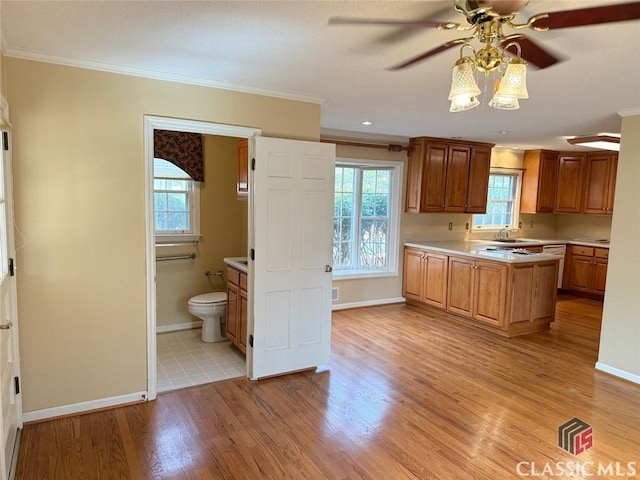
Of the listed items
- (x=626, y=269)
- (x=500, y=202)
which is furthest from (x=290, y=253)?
(x=500, y=202)

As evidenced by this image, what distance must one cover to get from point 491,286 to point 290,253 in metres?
2.59

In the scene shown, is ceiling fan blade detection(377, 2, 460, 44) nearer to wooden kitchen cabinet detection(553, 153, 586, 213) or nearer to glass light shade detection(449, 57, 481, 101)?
glass light shade detection(449, 57, 481, 101)

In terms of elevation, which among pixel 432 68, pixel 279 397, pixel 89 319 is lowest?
pixel 279 397

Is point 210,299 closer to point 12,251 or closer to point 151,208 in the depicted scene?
point 151,208

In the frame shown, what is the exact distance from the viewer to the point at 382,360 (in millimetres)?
4012

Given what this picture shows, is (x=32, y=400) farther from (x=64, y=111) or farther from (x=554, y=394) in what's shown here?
(x=554, y=394)

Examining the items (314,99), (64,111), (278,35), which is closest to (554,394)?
(314,99)

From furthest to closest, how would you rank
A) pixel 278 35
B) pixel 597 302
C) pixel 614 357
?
1. pixel 597 302
2. pixel 614 357
3. pixel 278 35

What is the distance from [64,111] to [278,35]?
150 centimetres

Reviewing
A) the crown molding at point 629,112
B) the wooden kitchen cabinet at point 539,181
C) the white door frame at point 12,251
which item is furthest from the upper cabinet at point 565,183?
the white door frame at point 12,251

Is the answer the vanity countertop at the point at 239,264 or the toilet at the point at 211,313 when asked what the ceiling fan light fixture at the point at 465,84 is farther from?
the toilet at the point at 211,313

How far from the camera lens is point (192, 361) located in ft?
12.6

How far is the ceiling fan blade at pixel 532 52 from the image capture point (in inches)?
70.5

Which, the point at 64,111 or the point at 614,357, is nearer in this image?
the point at 64,111
